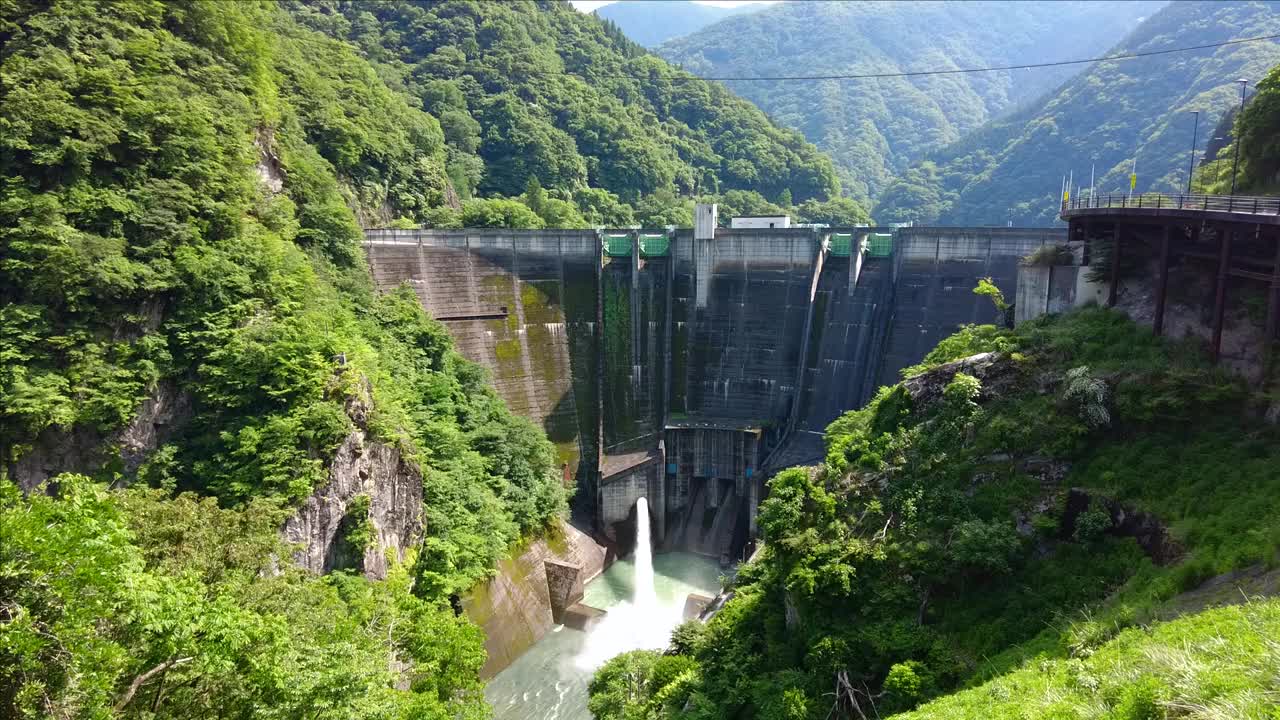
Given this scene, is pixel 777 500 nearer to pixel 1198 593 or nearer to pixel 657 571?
pixel 1198 593

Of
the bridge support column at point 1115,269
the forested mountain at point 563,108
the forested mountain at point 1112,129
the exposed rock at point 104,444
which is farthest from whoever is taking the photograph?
the forested mountain at point 1112,129

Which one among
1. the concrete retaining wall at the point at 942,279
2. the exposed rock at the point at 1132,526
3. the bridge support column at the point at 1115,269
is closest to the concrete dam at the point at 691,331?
the concrete retaining wall at the point at 942,279

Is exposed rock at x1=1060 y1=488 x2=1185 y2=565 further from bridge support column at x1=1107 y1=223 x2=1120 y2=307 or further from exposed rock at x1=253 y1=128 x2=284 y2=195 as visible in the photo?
exposed rock at x1=253 y1=128 x2=284 y2=195

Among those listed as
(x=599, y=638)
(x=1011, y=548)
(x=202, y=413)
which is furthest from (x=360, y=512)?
(x=1011, y=548)

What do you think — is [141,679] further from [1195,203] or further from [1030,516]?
[1195,203]

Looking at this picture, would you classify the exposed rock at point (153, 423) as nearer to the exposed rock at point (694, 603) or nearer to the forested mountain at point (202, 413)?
the forested mountain at point (202, 413)
